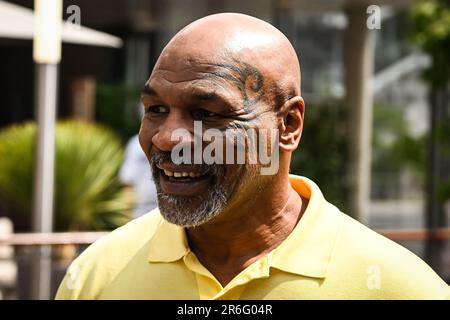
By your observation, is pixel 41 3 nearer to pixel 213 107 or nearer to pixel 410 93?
pixel 213 107

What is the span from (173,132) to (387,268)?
50 cm

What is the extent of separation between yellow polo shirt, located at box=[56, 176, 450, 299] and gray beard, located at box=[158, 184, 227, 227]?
0.53 ft

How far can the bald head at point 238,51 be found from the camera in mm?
1817

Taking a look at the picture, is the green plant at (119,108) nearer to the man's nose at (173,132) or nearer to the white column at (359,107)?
the white column at (359,107)

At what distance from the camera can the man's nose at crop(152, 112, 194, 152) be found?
1.79 metres

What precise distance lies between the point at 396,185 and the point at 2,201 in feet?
13.0

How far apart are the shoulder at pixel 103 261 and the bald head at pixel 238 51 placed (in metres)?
0.50

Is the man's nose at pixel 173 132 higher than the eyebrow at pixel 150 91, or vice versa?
the eyebrow at pixel 150 91

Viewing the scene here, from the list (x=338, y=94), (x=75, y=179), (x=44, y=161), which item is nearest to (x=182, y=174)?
(x=44, y=161)

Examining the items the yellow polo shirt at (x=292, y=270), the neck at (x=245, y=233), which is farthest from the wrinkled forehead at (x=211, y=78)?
the yellow polo shirt at (x=292, y=270)

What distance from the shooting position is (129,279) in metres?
2.06
